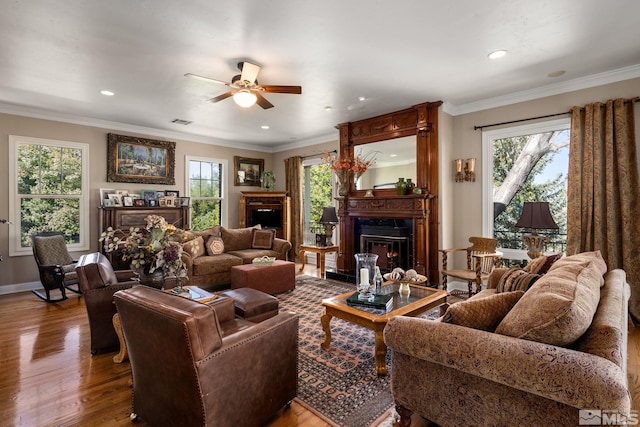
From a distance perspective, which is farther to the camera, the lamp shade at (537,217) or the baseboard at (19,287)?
the baseboard at (19,287)

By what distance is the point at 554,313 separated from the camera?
4.33 feet

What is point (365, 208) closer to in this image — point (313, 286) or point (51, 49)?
point (313, 286)

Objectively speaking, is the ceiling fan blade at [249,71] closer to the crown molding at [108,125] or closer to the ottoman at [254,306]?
the ottoman at [254,306]

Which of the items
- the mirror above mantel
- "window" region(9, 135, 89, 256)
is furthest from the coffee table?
"window" region(9, 135, 89, 256)

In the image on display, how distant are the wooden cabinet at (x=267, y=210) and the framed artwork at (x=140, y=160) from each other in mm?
1594

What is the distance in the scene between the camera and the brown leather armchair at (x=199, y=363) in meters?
1.42

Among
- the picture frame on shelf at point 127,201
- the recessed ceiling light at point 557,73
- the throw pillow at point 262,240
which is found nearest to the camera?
the recessed ceiling light at point 557,73

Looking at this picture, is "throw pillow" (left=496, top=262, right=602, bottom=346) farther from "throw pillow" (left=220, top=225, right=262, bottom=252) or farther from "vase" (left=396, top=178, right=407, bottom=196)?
"throw pillow" (left=220, top=225, right=262, bottom=252)

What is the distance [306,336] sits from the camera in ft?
10.1

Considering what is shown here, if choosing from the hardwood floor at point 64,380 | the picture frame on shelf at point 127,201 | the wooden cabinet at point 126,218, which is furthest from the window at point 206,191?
the hardwood floor at point 64,380

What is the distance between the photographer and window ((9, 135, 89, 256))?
479cm

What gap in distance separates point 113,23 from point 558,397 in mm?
3658

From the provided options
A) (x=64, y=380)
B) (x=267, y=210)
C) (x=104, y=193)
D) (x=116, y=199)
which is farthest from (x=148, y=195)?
(x=64, y=380)

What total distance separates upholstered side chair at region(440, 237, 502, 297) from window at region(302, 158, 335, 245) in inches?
122
